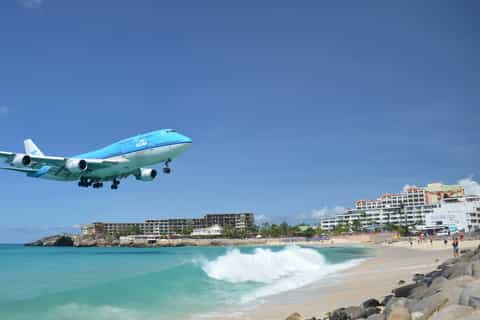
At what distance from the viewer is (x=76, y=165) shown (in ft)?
115

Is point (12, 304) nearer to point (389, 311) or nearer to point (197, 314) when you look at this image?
point (197, 314)

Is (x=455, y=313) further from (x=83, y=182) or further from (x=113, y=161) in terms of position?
(x=83, y=182)

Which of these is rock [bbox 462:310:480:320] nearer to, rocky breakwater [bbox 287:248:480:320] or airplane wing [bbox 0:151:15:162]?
rocky breakwater [bbox 287:248:480:320]

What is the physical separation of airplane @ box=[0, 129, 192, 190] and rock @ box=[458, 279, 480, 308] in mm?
25276

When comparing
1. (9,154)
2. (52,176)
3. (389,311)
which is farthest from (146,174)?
(389,311)

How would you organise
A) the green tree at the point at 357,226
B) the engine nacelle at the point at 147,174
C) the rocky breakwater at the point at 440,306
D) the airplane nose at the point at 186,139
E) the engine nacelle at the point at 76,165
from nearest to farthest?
the rocky breakwater at the point at 440,306
the airplane nose at the point at 186,139
the engine nacelle at the point at 76,165
the engine nacelle at the point at 147,174
the green tree at the point at 357,226

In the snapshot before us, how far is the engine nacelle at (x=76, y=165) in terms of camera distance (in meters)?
35.2

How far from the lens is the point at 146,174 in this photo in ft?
129

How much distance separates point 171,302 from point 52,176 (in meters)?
18.8

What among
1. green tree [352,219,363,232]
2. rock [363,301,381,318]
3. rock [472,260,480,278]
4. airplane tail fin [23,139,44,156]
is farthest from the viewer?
green tree [352,219,363,232]

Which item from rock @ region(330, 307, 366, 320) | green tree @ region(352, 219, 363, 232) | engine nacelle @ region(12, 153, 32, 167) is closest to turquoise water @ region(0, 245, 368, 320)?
rock @ region(330, 307, 366, 320)

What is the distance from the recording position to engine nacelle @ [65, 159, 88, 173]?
3522cm

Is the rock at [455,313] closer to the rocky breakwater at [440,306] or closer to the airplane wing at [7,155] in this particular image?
the rocky breakwater at [440,306]

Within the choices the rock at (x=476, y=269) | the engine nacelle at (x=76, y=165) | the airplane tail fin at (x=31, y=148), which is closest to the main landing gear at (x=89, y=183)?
the engine nacelle at (x=76, y=165)
